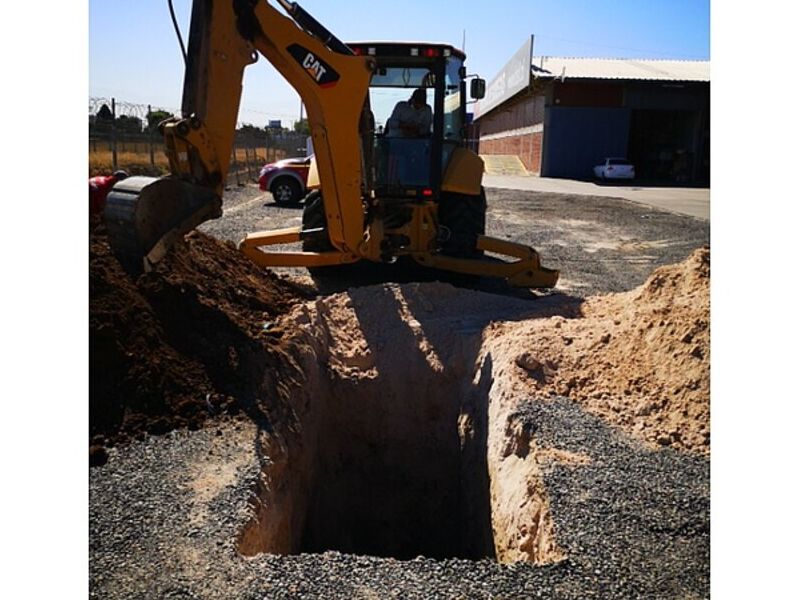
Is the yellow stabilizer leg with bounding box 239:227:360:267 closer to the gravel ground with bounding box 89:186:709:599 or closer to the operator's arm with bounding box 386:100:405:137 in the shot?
the operator's arm with bounding box 386:100:405:137

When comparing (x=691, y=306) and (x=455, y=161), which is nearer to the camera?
(x=691, y=306)

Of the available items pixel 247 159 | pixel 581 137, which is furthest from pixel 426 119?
pixel 581 137

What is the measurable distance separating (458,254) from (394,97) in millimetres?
1988

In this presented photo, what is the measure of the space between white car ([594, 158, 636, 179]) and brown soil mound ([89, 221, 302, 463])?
2704cm

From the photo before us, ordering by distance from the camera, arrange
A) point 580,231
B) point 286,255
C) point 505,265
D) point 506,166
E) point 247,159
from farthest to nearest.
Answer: point 506,166
point 247,159
point 580,231
point 505,265
point 286,255

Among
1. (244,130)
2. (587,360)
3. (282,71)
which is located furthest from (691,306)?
(244,130)

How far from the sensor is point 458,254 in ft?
27.2

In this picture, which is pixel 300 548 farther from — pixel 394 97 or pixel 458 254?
pixel 394 97

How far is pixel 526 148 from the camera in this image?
121 feet

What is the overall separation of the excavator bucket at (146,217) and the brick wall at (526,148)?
30.0m

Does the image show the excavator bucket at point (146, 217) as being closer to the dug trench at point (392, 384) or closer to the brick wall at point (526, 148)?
the dug trench at point (392, 384)

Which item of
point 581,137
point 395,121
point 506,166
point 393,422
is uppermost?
point 581,137

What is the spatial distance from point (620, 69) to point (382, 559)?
32578mm

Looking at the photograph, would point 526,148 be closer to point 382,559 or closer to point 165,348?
point 165,348
